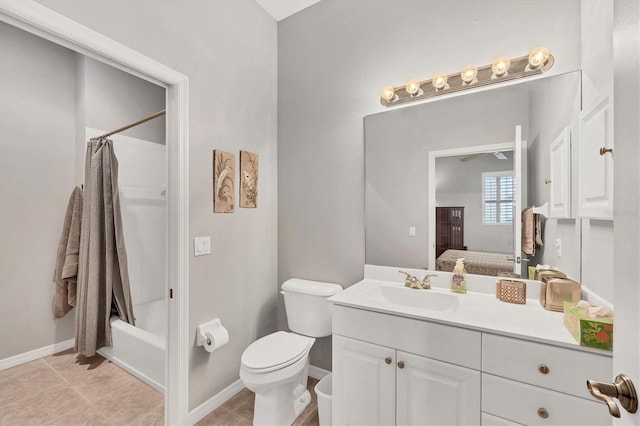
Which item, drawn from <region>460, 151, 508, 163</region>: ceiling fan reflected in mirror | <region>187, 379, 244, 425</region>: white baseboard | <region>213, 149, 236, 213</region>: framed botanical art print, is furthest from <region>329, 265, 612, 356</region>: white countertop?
<region>187, 379, 244, 425</region>: white baseboard

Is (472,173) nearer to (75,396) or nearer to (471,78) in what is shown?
(471,78)

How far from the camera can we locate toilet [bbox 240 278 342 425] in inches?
60.5

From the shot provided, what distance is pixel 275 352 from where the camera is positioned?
5.44ft

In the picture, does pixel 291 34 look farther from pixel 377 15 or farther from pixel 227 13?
pixel 377 15

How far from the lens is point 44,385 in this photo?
6.75 ft

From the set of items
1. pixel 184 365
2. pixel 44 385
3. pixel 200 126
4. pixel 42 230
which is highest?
pixel 200 126

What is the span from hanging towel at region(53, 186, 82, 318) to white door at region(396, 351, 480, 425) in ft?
9.06

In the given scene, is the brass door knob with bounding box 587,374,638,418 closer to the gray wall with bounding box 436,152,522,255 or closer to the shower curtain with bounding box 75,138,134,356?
the gray wall with bounding box 436,152,522,255

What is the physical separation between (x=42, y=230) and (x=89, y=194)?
58 centimetres

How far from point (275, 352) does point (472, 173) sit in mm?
1571

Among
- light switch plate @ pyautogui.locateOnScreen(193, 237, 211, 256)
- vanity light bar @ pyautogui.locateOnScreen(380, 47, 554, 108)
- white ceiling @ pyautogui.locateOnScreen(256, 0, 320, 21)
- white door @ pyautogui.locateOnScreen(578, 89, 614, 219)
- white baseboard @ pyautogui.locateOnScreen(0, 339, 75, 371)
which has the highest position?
white ceiling @ pyautogui.locateOnScreen(256, 0, 320, 21)

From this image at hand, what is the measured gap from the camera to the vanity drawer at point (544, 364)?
980 mm

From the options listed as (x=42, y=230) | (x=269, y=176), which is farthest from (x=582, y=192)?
(x=42, y=230)

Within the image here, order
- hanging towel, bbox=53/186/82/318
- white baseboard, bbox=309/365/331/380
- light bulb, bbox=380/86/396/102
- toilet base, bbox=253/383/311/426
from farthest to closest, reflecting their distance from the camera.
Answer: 1. hanging towel, bbox=53/186/82/318
2. white baseboard, bbox=309/365/331/380
3. light bulb, bbox=380/86/396/102
4. toilet base, bbox=253/383/311/426
